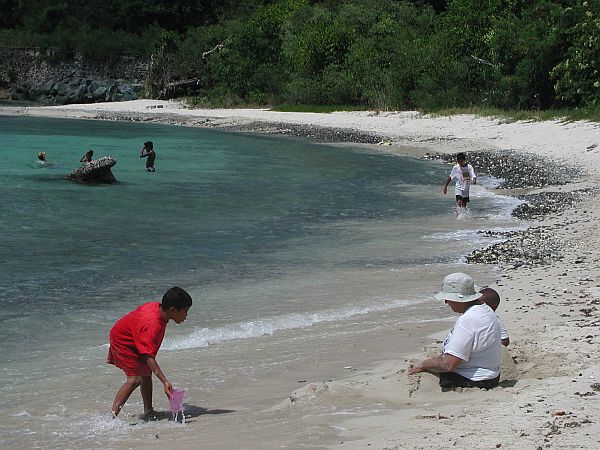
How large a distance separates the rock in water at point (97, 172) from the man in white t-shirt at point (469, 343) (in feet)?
69.2

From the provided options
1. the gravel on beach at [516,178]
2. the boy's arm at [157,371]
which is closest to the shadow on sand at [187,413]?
the boy's arm at [157,371]

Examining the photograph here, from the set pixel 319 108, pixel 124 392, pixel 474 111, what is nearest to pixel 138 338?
pixel 124 392

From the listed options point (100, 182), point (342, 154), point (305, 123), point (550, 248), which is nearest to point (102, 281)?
point (550, 248)

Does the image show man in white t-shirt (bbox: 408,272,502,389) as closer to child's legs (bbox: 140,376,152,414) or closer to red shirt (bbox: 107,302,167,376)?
red shirt (bbox: 107,302,167,376)

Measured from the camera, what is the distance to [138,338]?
293 inches

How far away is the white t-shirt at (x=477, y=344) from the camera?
7.20m

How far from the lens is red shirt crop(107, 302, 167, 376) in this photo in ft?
24.3

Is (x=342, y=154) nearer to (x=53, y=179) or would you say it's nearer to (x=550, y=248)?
(x=53, y=179)

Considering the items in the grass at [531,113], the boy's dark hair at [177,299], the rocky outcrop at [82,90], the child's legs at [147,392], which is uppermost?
the rocky outcrop at [82,90]

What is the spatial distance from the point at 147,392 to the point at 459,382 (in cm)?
257

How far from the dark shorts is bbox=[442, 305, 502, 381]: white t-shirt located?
0.03 meters

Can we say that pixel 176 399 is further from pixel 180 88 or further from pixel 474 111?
pixel 180 88

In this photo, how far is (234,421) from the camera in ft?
24.7

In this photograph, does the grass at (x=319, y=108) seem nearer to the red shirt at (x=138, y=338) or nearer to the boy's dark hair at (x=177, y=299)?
the red shirt at (x=138, y=338)
